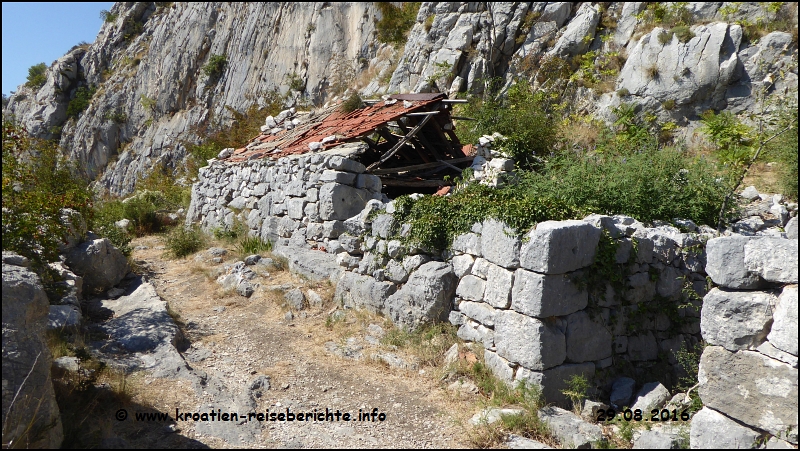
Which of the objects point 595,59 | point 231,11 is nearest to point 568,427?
point 595,59

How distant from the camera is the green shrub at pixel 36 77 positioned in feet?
126

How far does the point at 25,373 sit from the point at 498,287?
14.0ft

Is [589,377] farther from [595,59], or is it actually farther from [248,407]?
[595,59]

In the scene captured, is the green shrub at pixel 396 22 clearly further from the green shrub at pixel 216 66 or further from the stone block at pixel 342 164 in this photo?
the stone block at pixel 342 164

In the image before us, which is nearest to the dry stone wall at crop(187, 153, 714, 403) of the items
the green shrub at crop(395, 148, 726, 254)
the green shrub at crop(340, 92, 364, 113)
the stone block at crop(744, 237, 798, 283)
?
the green shrub at crop(395, 148, 726, 254)

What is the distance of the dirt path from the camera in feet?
14.9

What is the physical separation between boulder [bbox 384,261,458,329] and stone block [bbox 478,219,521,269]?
69 cm

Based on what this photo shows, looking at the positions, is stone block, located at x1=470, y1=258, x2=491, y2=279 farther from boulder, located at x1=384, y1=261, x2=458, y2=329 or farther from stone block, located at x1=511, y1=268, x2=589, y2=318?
stone block, located at x1=511, y1=268, x2=589, y2=318

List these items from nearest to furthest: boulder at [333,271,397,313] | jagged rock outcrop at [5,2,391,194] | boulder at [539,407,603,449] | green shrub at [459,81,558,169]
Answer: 1. boulder at [539,407,603,449]
2. boulder at [333,271,397,313]
3. green shrub at [459,81,558,169]
4. jagged rock outcrop at [5,2,391,194]

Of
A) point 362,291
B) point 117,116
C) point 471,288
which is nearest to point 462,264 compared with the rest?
point 471,288

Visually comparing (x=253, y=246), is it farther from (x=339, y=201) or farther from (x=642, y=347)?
(x=642, y=347)

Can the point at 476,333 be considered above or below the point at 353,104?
below

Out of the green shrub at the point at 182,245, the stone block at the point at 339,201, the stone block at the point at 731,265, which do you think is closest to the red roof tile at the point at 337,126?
the stone block at the point at 339,201

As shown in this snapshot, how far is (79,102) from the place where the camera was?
34875 mm
